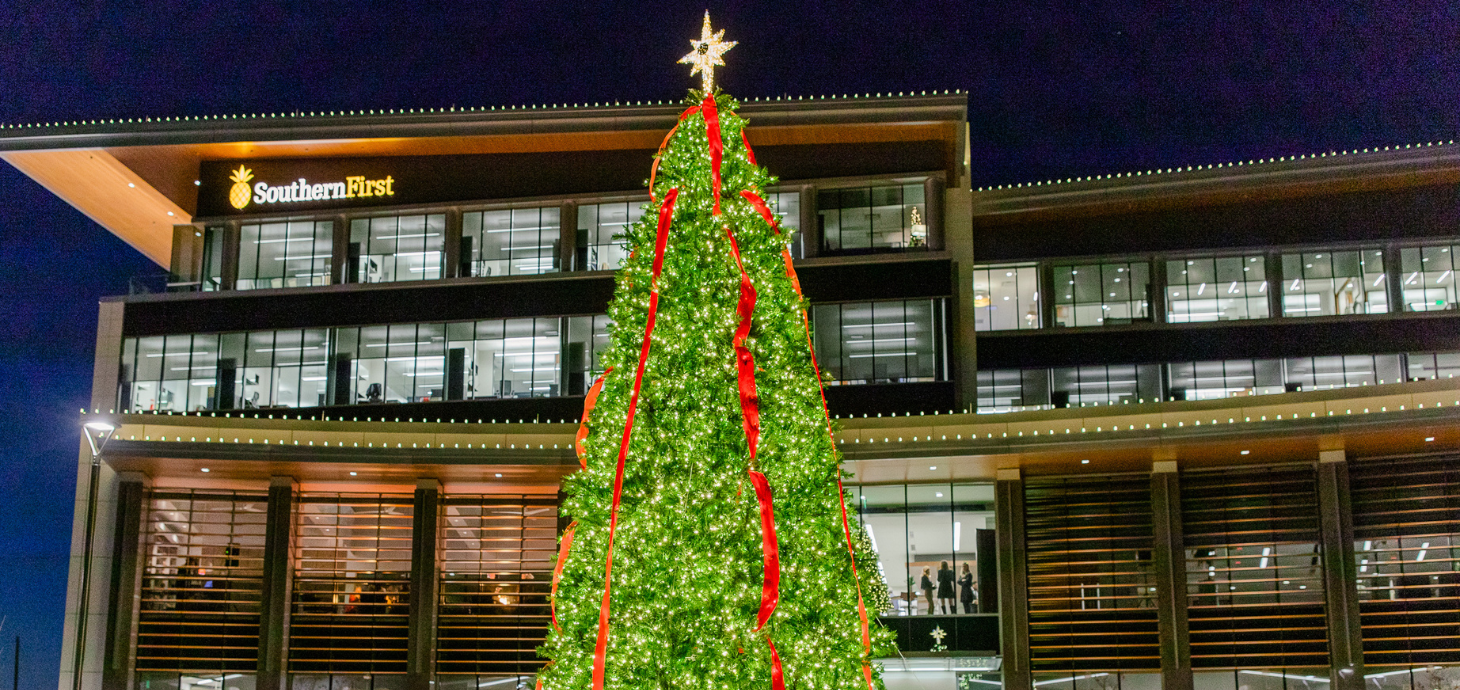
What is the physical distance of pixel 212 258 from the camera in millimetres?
45000

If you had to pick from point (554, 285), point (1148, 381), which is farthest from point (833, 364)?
point (1148, 381)

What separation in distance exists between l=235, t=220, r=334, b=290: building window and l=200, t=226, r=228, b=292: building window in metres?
0.66

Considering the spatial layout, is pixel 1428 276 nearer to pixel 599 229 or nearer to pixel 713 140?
pixel 599 229

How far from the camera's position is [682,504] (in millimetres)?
13617

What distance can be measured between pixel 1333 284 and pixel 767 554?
38.8 metres

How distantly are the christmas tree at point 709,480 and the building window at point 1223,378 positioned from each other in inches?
1348

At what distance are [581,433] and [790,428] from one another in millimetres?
2726

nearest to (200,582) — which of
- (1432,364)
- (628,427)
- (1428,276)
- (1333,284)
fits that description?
(628,427)

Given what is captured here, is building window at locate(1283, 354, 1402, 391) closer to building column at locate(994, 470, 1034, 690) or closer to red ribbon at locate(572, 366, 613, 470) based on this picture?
building column at locate(994, 470, 1034, 690)

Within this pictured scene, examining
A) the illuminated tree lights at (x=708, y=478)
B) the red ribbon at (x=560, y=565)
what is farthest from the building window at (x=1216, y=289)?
the red ribbon at (x=560, y=565)

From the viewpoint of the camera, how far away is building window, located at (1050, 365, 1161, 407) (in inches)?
1823

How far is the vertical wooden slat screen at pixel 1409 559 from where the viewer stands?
29875 mm

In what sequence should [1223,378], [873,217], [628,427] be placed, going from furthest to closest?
[1223,378]
[873,217]
[628,427]

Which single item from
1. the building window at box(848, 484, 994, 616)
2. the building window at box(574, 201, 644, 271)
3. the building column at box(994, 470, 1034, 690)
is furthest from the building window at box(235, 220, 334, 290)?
the building column at box(994, 470, 1034, 690)
